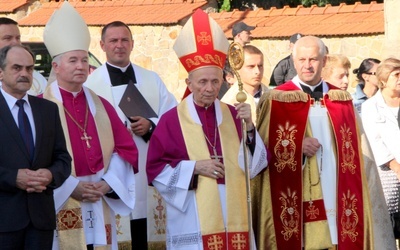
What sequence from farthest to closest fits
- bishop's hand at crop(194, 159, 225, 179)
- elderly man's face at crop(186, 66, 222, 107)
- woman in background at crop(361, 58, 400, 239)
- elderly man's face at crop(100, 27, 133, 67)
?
woman in background at crop(361, 58, 400, 239), elderly man's face at crop(100, 27, 133, 67), elderly man's face at crop(186, 66, 222, 107), bishop's hand at crop(194, 159, 225, 179)

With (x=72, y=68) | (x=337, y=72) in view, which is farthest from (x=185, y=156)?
(x=337, y=72)

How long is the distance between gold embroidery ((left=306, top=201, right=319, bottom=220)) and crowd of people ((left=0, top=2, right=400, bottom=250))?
11 mm

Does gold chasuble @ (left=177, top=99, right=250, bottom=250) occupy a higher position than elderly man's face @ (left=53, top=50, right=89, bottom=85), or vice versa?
elderly man's face @ (left=53, top=50, right=89, bottom=85)

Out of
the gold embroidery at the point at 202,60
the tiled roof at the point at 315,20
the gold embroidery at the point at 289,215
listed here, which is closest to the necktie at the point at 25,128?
the gold embroidery at the point at 202,60

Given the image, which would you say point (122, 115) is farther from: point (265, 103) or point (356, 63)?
point (356, 63)

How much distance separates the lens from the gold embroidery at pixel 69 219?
8.29m

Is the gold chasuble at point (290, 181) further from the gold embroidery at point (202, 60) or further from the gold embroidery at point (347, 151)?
the gold embroidery at point (202, 60)

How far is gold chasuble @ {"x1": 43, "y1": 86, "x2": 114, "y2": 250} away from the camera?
8.29 metres

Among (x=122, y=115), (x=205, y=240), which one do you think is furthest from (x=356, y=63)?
(x=205, y=240)

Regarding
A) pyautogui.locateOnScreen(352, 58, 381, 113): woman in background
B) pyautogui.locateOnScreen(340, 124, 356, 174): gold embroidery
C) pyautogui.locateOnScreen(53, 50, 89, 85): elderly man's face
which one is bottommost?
pyautogui.locateOnScreen(340, 124, 356, 174): gold embroidery

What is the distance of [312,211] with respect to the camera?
356 inches

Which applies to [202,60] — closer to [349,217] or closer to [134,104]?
[134,104]

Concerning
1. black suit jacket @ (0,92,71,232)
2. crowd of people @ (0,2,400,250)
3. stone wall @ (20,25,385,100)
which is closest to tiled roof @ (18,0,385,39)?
stone wall @ (20,25,385,100)

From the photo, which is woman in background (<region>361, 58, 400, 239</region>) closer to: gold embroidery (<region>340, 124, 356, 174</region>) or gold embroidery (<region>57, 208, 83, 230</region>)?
gold embroidery (<region>340, 124, 356, 174</region>)
